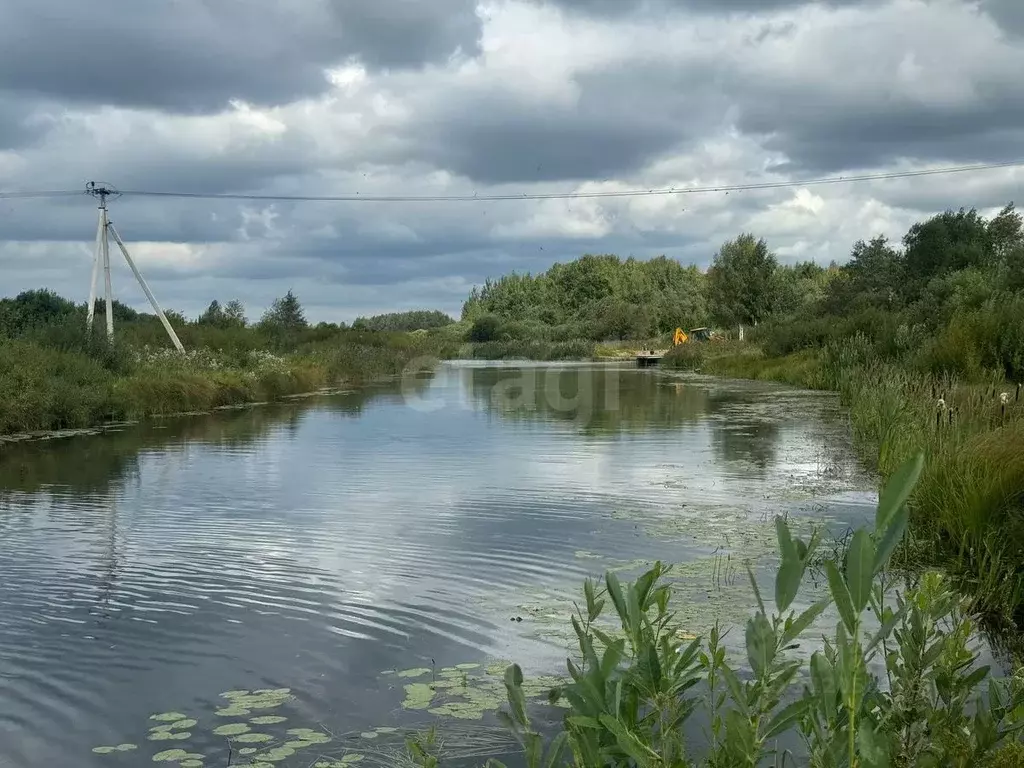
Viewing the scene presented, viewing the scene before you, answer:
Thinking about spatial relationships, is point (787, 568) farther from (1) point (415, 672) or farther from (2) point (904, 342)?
(2) point (904, 342)

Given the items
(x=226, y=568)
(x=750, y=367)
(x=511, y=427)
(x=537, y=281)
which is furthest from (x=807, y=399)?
(x=537, y=281)

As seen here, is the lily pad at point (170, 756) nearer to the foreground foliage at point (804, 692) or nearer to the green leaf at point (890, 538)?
the foreground foliage at point (804, 692)

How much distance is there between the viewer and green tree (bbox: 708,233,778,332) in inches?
2574

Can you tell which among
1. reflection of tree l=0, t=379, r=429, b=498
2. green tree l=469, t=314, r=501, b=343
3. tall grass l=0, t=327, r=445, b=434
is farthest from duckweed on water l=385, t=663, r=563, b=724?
green tree l=469, t=314, r=501, b=343

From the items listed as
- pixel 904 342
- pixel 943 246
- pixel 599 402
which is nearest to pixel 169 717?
pixel 904 342

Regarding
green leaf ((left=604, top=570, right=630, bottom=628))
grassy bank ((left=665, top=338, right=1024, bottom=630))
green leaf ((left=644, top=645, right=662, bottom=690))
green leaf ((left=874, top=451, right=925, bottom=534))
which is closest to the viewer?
green leaf ((left=874, top=451, right=925, bottom=534))

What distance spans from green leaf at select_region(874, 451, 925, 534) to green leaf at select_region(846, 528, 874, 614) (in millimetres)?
45

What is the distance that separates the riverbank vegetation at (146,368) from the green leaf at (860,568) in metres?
19.1

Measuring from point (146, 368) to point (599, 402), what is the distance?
11564 millimetres

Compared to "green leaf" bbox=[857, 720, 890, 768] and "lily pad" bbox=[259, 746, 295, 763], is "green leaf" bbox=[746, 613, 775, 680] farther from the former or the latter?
"lily pad" bbox=[259, 746, 295, 763]

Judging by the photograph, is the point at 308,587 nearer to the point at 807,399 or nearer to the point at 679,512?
the point at 679,512

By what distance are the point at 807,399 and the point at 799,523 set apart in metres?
17.3

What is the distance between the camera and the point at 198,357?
29.4 metres

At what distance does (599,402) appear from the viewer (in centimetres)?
2691
